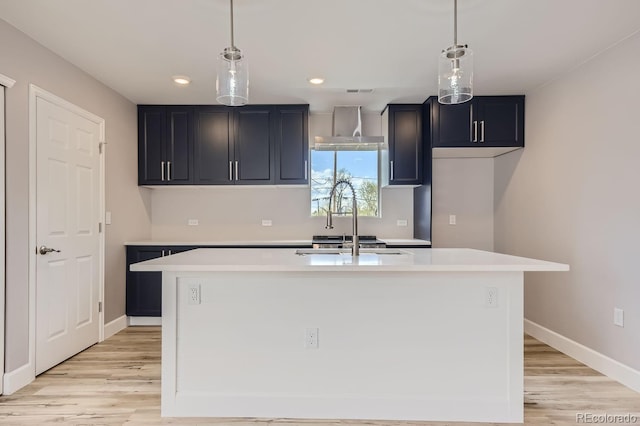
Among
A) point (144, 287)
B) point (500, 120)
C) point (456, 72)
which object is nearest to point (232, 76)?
point (456, 72)

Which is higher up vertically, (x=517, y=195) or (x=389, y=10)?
(x=389, y=10)

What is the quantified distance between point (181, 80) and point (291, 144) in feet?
4.26

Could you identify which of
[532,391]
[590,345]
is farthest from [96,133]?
[590,345]

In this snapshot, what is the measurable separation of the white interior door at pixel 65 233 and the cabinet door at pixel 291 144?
1.78m

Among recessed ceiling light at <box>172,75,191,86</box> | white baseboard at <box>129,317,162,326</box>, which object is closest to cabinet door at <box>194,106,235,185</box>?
recessed ceiling light at <box>172,75,191,86</box>

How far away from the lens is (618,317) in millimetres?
2561

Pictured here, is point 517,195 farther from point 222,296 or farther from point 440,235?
point 222,296

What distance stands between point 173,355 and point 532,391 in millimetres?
2343

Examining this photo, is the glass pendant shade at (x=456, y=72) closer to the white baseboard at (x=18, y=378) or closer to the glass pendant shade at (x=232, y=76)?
the glass pendant shade at (x=232, y=76)

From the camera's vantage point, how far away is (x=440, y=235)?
4.25m

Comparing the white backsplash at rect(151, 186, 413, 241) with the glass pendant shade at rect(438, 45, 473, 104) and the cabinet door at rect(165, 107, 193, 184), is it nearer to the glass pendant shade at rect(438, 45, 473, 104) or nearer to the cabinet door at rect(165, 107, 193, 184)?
the cabinet door at rect(165, 107, 193, 184)

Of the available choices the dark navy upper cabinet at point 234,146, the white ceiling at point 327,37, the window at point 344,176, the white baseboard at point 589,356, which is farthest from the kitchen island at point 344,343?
the window at point 344,176

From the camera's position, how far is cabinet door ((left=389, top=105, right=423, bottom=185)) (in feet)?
13.1

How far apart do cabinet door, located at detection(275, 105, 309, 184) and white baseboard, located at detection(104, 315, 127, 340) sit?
2.22 meters
